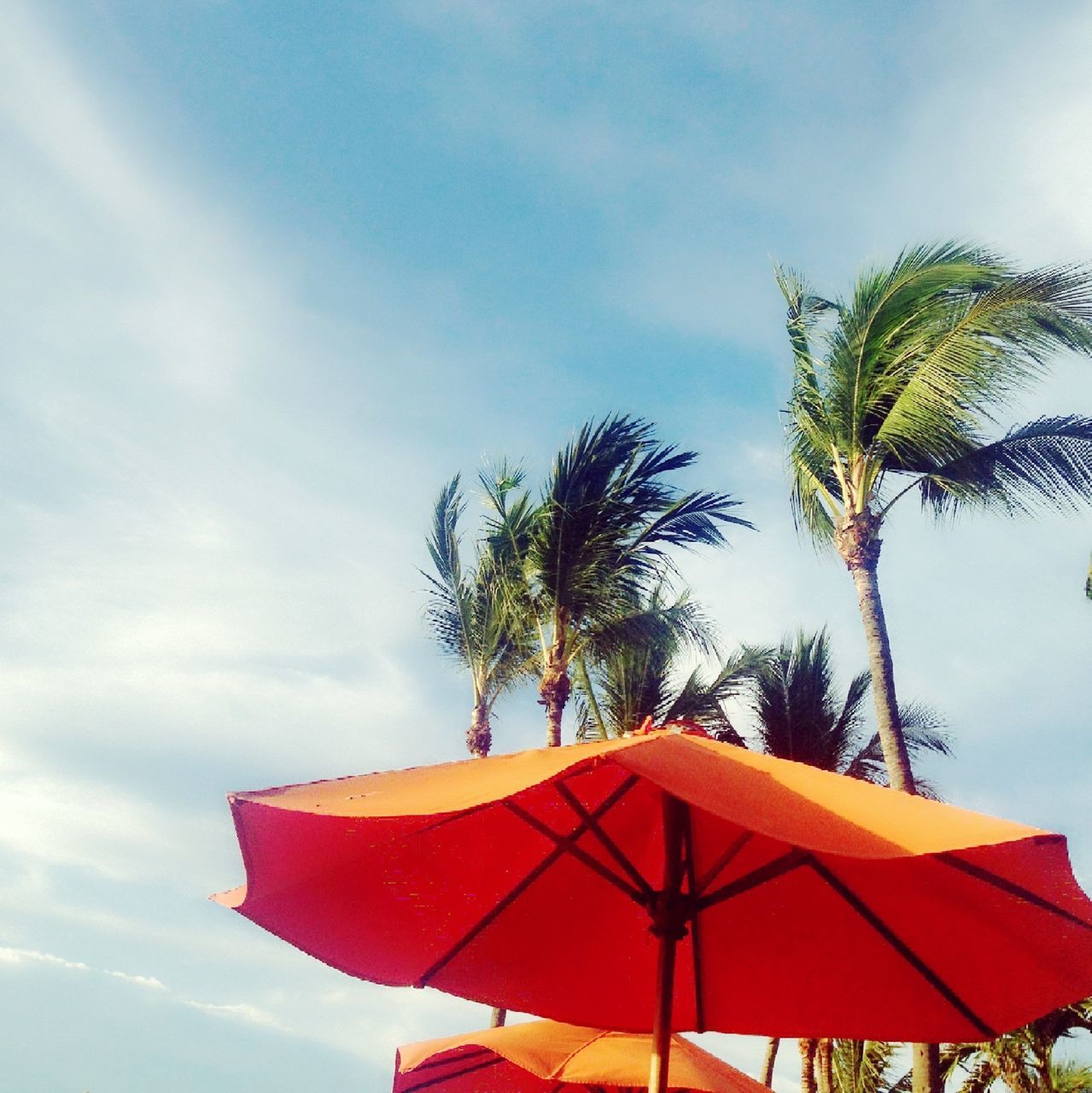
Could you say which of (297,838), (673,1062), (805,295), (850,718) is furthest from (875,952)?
(850,718)

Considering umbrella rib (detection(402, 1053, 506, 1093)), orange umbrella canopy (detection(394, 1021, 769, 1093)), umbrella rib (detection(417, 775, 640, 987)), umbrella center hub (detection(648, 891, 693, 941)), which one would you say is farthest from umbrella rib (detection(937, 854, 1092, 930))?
umbrella rib (detection(402, 1053, 506, 1093))

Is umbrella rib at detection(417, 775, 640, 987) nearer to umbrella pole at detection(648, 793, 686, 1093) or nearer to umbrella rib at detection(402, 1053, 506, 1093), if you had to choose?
umbrella pole at detection(648, 793, 686, 1093)

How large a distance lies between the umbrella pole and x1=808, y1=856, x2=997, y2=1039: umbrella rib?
48cm

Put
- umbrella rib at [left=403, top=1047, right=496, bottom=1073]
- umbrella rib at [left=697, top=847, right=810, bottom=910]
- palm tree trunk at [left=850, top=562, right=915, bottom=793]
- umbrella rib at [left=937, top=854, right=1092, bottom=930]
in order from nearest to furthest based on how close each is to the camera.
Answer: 1. umbrella rib at [left=937, top=854, right=1092, bottom=930]
2. umbrella rib at [left=697, top=847, right=810, bottom=910]
3. umbrella rib at [left=403, top=1047, right=496, bottom=1073]
4. palm tree trunk at [left=850, top=562, right=915, bottom=793]

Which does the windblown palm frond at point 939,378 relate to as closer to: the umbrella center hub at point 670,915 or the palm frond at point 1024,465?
the palm frond at point 1024,465

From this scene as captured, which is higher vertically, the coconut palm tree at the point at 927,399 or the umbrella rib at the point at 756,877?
the coconut palm tree at the point at 927,399

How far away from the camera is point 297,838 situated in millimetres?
3211

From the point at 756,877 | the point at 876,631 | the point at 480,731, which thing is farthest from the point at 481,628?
the point at 756,877

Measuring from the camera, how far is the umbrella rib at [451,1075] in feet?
21.4

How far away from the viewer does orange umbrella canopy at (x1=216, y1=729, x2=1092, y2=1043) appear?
2589mm

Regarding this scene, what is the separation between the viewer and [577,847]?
341 centimetres

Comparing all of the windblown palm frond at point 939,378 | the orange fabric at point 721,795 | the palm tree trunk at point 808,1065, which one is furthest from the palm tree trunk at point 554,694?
the orange fabric at point 721,795

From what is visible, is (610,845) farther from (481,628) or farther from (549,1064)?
(481,628)

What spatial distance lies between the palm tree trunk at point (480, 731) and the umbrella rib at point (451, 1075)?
662 centimetres
